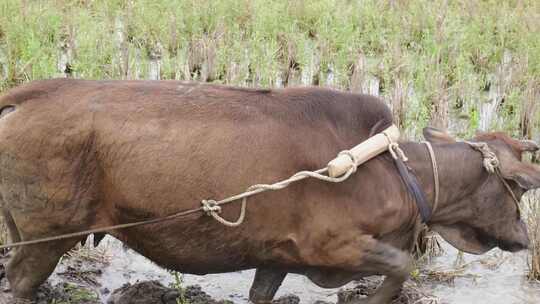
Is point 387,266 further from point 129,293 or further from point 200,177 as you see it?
point 129,293

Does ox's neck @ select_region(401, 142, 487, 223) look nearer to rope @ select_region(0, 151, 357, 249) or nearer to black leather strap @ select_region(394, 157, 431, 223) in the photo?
black leather strap @ select_region(394, 157, 431, 223)

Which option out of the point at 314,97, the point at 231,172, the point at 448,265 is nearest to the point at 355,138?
the point at 314,97

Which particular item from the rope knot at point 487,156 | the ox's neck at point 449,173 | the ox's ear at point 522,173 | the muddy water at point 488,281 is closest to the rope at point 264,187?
the ox's neck at point 449,173

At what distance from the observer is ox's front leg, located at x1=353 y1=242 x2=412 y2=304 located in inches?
182

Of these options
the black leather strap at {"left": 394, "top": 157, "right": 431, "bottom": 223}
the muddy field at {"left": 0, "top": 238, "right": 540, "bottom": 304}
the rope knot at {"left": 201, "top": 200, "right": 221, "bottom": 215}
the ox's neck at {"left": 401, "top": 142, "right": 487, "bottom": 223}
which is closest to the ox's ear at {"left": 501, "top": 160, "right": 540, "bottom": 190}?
the ox's neck at {"left": 401, "top": 142, "right": 487, "bottom": 223}

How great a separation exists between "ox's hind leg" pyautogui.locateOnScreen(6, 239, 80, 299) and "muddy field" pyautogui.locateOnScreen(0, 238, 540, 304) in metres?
0.24

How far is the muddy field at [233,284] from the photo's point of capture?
5.17m

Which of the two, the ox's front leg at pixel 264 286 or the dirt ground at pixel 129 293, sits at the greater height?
the ox's front leg at pixel 264 286

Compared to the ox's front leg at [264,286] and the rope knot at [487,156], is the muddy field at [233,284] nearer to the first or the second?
the ox's front leg at [264,286]

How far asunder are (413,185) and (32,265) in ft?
6.87

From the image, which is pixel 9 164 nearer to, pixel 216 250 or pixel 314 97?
pixel 216 250

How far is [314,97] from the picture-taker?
4.73 metres

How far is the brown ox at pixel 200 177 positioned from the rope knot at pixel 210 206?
0.06 metres

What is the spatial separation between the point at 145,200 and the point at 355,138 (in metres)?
1.20
